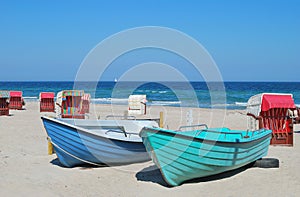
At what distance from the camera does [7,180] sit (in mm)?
7672

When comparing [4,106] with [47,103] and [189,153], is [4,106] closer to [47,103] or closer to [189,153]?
[47,103]

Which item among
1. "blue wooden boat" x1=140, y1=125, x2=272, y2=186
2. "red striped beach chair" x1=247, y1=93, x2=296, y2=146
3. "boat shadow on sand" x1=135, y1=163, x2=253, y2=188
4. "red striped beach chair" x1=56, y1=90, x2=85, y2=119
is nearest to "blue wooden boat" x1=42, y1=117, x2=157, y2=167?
"boat shadow on sand" x1=135, y1=163, x2=253, y2=188

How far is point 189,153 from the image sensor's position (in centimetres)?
716

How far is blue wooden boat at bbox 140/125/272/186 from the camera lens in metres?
7.06

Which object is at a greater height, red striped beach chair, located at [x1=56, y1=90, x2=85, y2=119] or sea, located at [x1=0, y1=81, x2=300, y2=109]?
sea, located at [x1=0, y1=81, x2=300, y2=109]

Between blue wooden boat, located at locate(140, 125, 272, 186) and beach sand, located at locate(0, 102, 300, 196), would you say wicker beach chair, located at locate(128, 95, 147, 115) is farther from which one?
blue wooden boat, located at locate(140, 125, 272, 186)

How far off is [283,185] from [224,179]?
3.56 ft

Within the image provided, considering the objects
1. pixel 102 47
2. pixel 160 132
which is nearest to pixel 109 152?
pixel 160 132

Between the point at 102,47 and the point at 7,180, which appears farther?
the point at 102,47

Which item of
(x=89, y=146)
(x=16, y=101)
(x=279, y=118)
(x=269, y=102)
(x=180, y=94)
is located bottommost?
(x=89, y=146)

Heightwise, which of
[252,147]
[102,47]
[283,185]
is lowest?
[283,185]

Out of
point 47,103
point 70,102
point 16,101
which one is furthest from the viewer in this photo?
point 16,101

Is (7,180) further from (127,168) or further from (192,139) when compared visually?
(192,139)

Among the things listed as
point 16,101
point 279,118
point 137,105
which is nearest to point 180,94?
point 137,105
